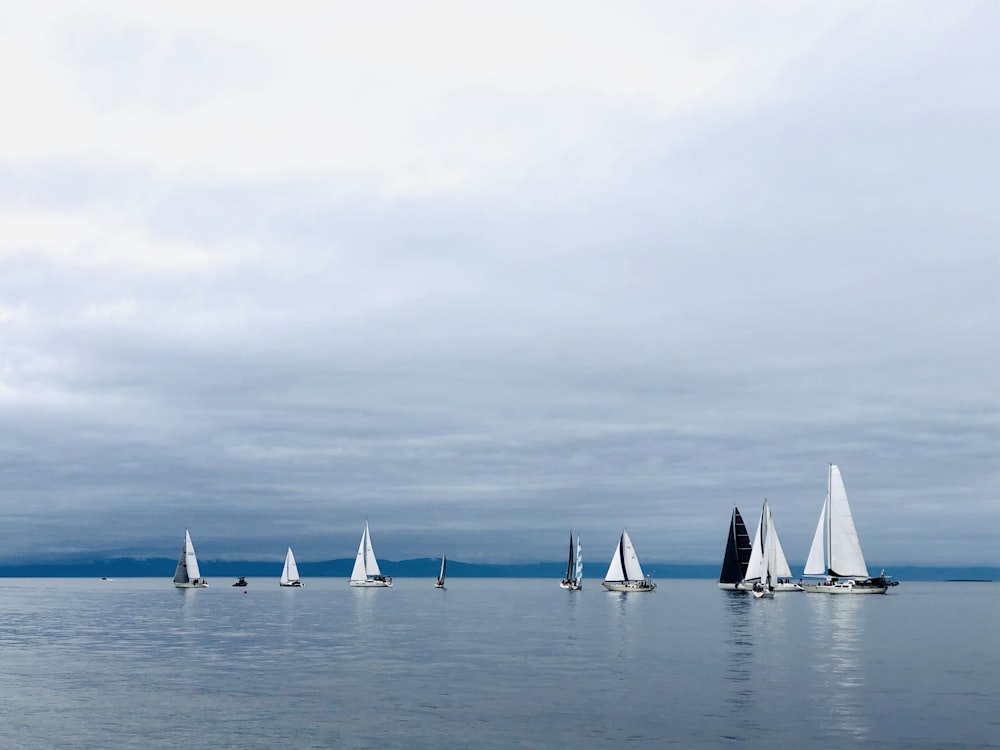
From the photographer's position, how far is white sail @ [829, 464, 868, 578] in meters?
182

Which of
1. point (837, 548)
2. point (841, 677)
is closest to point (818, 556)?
point (837, 548)

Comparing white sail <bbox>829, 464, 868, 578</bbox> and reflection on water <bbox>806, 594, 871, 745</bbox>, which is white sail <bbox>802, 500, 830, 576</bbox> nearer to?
white sail <bbox>829, 464, 868, 578</bbox>

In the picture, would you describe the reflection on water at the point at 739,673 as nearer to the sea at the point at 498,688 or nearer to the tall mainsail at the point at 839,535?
the sea at the point at 498,688

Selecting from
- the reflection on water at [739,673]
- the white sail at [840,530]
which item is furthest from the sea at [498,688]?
the white sail at [840,530]

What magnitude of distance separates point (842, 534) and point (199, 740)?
516ft

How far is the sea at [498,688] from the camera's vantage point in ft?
146

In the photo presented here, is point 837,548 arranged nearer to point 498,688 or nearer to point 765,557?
point 765,557

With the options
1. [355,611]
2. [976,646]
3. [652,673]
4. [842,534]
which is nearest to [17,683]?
[652,673]

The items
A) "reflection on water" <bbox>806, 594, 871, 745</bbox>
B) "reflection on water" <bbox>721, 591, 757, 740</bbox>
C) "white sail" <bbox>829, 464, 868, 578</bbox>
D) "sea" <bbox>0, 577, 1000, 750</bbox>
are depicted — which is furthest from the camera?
"white sail" <bbox>829, 464, 868, 578</bbox>

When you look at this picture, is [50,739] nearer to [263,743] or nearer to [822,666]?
[263,743]

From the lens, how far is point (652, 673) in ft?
222

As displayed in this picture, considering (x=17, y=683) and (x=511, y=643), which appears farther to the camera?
(x=511, y=643)

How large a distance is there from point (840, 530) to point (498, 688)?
5376 inches

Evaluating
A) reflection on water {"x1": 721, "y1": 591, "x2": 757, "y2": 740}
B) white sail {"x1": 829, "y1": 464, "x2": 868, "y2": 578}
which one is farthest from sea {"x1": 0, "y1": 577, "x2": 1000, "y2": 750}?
white sail {"x1": 829, "y1": 464, "x2": 868, "y2": 578}
